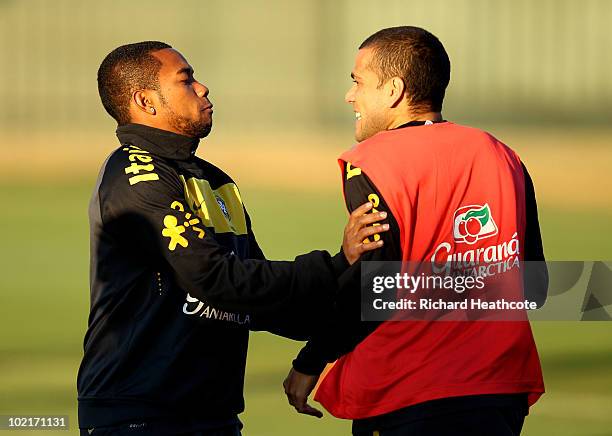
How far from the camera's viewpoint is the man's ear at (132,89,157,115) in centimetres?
480

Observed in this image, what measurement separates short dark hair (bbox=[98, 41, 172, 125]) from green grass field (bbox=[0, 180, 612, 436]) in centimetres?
335

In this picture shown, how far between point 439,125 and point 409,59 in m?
0.22

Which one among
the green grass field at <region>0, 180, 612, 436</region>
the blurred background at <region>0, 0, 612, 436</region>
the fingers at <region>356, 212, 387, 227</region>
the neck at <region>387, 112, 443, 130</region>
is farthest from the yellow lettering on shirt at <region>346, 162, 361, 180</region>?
the blurred background at <region>0, 0, 612, 436</region>

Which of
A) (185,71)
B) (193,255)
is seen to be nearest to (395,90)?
(193,255)

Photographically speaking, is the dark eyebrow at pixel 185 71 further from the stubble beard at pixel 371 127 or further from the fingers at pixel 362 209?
the fingers at pixel 362 209

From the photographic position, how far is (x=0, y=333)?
11.1m

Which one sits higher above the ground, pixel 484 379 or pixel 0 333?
pixel 484 379

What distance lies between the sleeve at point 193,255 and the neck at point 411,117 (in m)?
0.52

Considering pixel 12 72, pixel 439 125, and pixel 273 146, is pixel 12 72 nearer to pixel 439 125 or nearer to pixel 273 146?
pixel 273 146

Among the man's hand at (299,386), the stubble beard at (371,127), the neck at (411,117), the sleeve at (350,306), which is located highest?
the neck at (411,117)

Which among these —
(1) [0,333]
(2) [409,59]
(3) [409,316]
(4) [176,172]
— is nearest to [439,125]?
(2) [409,59]

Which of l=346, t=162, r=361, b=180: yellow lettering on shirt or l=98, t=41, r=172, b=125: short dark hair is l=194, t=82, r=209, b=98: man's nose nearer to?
l=98, t=41, r=172, b=125: short dark hair

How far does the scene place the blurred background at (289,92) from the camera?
58.6ft

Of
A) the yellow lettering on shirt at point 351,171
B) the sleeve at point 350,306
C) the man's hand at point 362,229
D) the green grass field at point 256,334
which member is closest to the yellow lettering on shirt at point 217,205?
the sleeve at point 350,306
